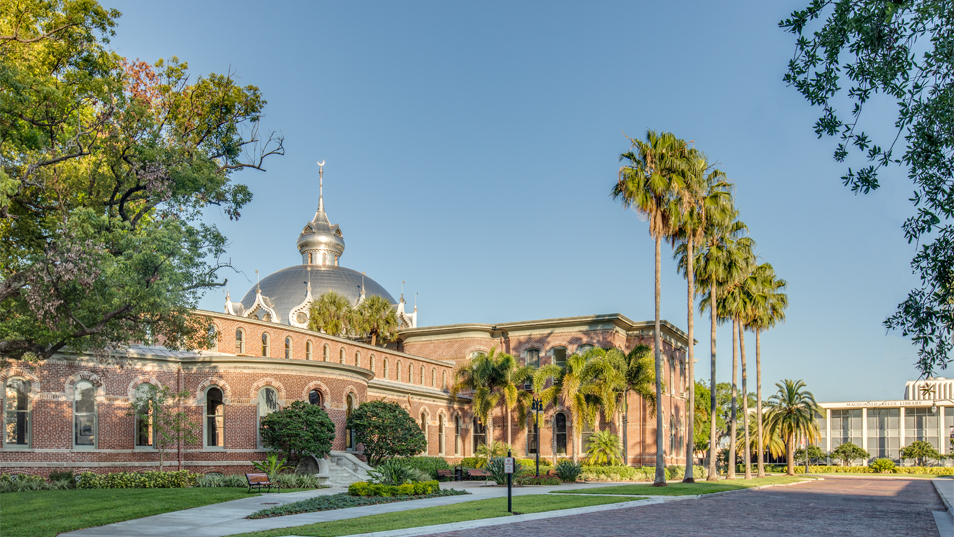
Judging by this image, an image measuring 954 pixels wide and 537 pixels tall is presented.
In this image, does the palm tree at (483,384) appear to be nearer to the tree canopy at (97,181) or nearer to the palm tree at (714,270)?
the palm tree at (714,270)

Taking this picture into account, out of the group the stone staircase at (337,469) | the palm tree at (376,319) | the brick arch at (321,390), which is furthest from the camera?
the palm tree at (376,319)

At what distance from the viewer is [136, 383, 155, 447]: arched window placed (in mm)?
Answer: 33562

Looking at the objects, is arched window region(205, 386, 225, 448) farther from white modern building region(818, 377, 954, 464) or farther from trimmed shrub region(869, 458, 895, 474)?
white modern building region(818, 377, 954, 464)

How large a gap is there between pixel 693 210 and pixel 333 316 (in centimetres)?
3222

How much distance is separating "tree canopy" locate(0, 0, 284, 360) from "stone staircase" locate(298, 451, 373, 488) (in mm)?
14489

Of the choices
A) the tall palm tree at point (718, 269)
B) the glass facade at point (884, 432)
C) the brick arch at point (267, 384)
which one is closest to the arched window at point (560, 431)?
the tall palm tree at point (718, 269)

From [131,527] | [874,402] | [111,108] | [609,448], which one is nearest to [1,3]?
[111,108]

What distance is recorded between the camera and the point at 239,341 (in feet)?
138

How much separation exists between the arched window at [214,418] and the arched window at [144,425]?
2291mm

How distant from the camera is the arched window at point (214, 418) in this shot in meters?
35.1

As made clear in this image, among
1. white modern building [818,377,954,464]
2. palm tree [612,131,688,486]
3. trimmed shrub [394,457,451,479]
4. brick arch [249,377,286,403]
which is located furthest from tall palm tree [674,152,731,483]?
white modern building [818,377,954,464]

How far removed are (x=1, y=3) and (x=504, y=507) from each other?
17.2m

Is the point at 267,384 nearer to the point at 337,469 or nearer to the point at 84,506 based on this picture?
→ the point at 337,469

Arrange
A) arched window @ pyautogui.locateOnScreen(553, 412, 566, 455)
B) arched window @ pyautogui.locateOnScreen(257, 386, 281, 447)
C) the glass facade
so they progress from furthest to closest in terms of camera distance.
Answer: the glass facade < arched window @ pyautogui.locateOnScreen(553, 412, 566, 455) < arched window @ pyautogui.locateOnScreen(257, 386, 281, 447)
